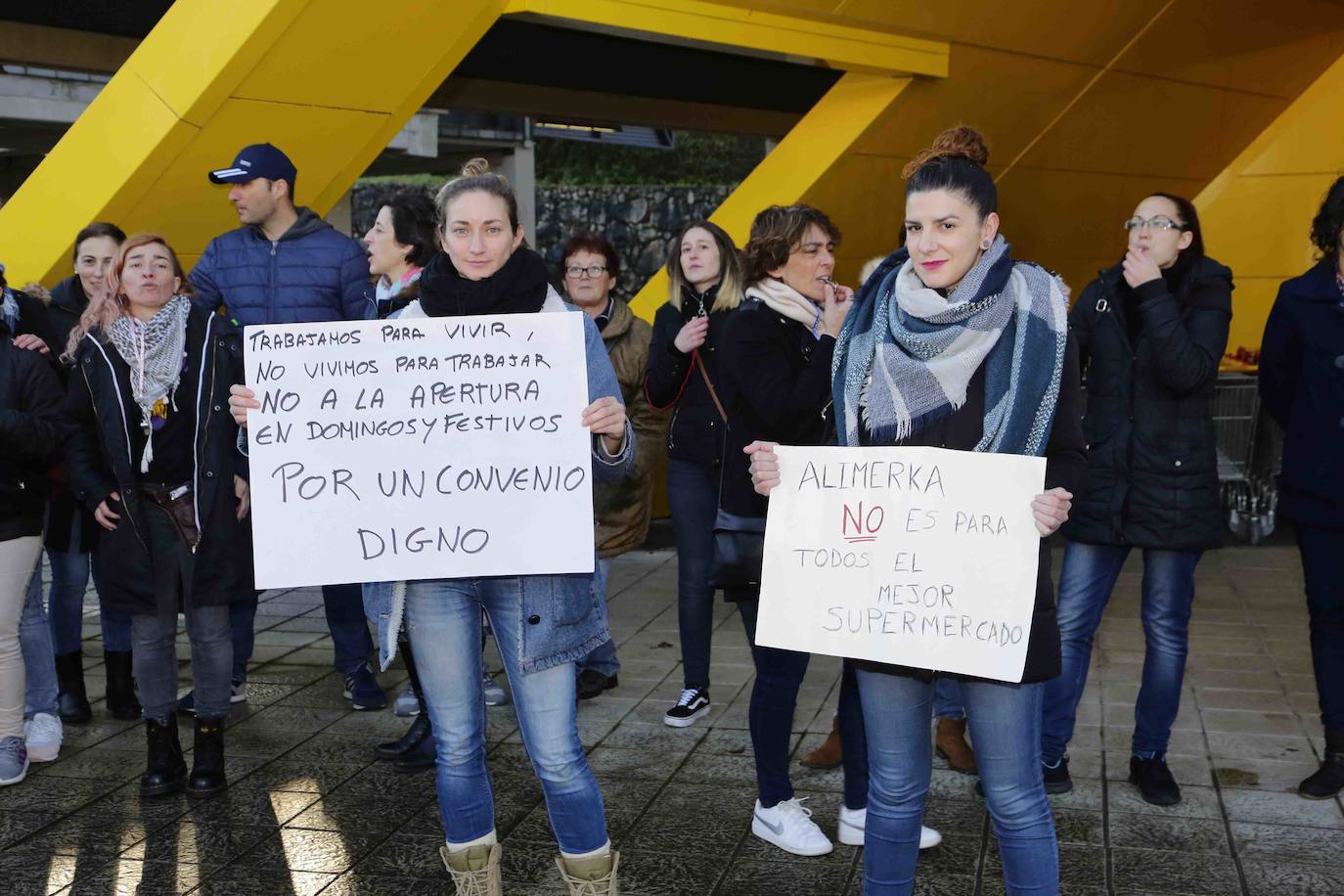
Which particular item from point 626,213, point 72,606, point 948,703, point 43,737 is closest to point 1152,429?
point 948,703

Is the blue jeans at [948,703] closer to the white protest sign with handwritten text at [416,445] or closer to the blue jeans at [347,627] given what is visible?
the white protest sign with handwritten text at [416,445]

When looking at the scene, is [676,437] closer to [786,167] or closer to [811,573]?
[811,573]

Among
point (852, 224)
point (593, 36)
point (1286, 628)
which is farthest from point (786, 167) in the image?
point (1286, 628)

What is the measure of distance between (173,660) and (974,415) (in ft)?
10.5

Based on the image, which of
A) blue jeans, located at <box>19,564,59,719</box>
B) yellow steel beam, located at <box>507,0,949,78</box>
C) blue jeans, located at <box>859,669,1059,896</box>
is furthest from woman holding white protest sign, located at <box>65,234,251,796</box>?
yellow steel beam, located at <box>507,0,949,78</box>

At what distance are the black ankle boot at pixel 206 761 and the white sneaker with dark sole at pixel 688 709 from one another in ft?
5.71

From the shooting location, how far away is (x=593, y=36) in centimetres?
1002

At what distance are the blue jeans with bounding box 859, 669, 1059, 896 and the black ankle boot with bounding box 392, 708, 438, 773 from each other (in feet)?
7.69

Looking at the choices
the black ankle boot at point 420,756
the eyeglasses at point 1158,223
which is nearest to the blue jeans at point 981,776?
the eyeglasses at point 1158,223

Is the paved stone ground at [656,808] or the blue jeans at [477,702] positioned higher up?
the blue jeans at [477,702]

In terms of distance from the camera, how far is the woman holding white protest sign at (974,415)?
3145 millimetres

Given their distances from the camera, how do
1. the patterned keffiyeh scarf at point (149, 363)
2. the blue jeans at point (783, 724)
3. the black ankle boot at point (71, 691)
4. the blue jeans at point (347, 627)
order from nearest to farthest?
the blue jeans at point (783, 724) < the patterned keffiyeh scarf at point (149, 363) < the black ankle boot at point (71, 691) < the blue jeans at point (347, 627)

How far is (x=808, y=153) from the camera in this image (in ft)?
32.4

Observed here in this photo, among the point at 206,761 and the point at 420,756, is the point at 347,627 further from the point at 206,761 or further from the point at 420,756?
the point at 206,761
